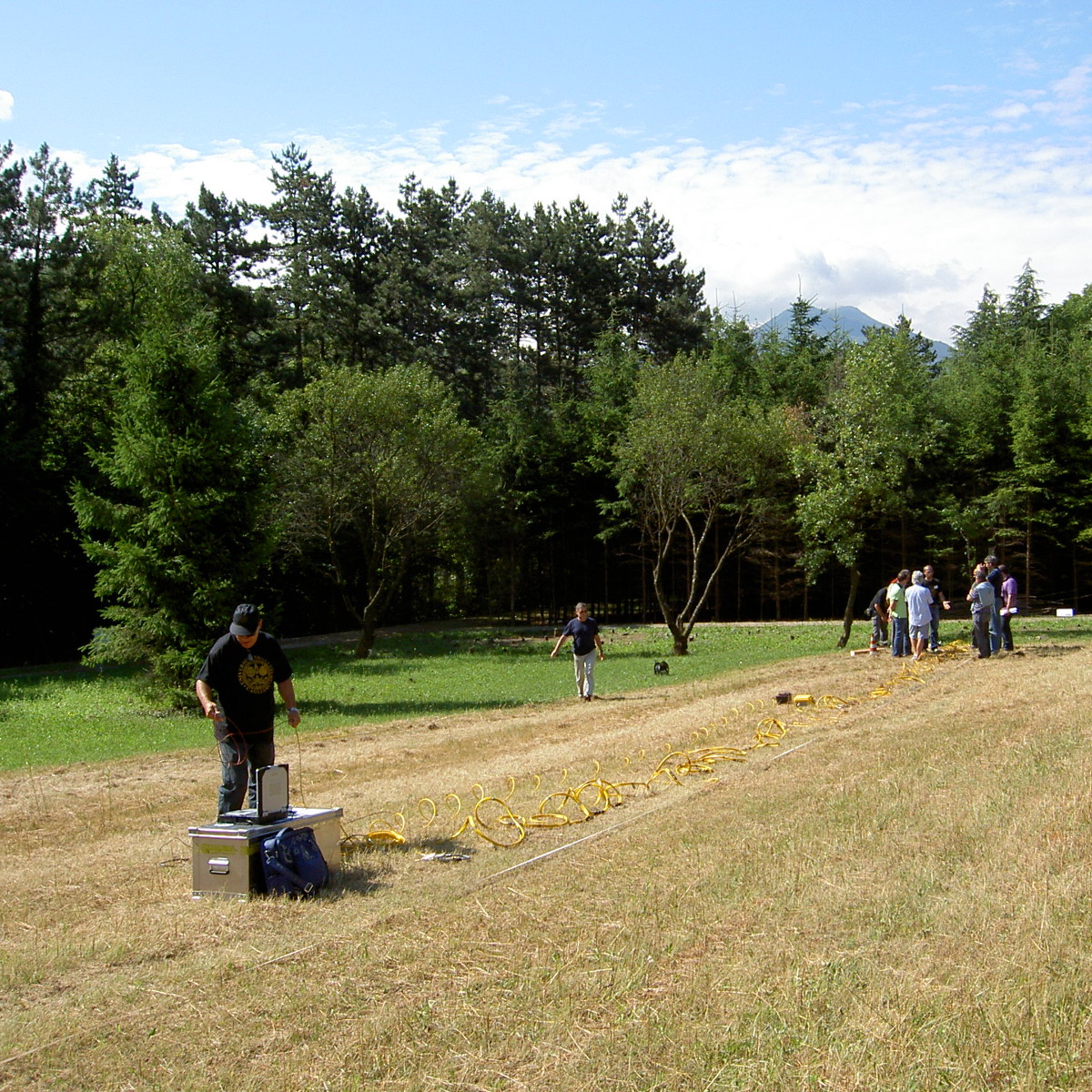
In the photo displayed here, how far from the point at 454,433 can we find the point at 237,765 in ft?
79.7

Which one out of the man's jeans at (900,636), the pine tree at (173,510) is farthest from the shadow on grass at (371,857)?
the man's jeans at (900,636)

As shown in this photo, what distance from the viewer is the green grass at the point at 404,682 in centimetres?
1694

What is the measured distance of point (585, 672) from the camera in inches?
738

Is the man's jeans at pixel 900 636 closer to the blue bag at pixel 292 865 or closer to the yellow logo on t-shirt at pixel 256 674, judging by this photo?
the yellow logo on t-shirt at pixel 256 674

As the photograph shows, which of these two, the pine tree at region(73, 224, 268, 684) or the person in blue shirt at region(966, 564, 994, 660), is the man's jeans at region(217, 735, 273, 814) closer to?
the pine tree at region(73, 224, 268, 684)

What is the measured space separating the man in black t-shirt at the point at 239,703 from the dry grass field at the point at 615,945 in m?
0.80

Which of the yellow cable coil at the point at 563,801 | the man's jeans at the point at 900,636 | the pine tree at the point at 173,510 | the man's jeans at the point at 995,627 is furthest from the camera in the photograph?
the man's jeans at the point at 900,636

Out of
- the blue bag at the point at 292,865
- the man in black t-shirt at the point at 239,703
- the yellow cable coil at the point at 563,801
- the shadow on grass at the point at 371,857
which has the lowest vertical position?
the shadow on grass at the point at 371,857

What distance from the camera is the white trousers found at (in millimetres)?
18609

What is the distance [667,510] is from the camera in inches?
1160

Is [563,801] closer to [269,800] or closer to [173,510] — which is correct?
[269,800]

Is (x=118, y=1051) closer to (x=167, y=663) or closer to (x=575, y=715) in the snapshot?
(x=575, y=715)

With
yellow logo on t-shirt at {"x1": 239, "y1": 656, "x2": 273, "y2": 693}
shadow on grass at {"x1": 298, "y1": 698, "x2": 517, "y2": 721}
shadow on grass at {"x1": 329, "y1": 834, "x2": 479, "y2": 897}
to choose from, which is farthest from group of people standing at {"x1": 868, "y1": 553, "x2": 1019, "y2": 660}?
yellow logo on t-shirt at {"x1": 239, "y1": 656, "x2": 273, "y2": 693}

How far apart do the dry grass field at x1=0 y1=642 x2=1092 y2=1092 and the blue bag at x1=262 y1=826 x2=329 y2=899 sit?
160mm
